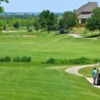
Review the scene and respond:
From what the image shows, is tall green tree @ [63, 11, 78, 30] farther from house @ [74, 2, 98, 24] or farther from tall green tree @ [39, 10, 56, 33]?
house @ [74, 2, 98, 24]

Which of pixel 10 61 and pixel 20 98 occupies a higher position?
pixel 20 98

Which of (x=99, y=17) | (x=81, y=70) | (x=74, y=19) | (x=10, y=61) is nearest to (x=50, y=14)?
(x=74, y=19)

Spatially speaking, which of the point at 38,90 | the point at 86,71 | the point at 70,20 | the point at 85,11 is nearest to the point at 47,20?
the point at 85,11

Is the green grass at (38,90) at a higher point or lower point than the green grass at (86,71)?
higher

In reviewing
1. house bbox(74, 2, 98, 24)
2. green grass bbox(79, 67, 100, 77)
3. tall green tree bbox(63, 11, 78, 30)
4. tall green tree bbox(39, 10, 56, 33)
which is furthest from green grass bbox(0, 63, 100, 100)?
house bbox(74, 2, 98, 24)

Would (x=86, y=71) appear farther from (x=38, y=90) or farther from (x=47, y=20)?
(x=47, y=20)

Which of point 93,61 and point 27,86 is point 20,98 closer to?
point 27,86

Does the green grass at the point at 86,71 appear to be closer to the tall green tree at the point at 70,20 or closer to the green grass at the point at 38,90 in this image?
the green grass at the point at 38,90

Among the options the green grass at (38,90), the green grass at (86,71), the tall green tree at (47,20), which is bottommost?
the tall green tree at (47,20)

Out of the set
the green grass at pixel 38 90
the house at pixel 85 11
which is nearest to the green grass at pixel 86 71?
the green grass at pixel 38 90

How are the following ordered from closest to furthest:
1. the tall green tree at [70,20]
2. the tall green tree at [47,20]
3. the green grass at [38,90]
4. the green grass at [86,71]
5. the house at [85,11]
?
1. the green grass at [38,90]
2. the green grass at [86,71]
3. the tall green tree at [70,20]
4. the tall green tree at [47,20]
5. the house at [85,11]

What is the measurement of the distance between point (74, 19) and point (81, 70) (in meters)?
103

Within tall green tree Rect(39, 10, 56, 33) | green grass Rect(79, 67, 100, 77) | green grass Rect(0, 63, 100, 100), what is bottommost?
tall green tree Rect(39, 10, 56, 33)

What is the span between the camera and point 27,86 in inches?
862
